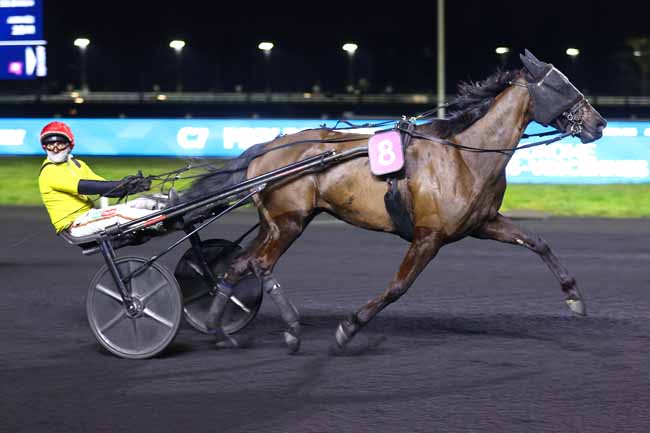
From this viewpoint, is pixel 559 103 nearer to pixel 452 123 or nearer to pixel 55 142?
pixel 452 123

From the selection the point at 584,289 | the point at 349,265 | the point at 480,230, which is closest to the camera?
the point at 480,230

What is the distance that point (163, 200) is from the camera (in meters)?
7.20

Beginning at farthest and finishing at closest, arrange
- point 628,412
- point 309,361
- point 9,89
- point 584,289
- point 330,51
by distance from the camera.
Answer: point 330,51, point 9,89, point 584,289, point 309,361, point 628,412

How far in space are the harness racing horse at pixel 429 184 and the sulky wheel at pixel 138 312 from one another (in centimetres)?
41

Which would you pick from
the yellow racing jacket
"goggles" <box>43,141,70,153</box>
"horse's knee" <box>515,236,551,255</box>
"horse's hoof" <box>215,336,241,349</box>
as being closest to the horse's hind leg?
"horse's hoof" <box>215,336,241,349</box>

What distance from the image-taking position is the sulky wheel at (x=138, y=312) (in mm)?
6711

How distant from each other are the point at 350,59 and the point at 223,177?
208 feet

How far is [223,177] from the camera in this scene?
7.36m

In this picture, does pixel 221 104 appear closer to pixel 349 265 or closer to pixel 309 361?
pixel 349 265

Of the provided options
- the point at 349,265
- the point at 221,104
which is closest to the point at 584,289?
the point at 349,265

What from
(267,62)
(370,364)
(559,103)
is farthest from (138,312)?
(267,62)

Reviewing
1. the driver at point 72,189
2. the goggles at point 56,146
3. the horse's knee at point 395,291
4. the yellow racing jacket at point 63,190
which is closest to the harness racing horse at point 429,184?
the horse's knee at point 395,291

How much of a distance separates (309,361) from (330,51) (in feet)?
223

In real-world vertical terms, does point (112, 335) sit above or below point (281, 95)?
below
